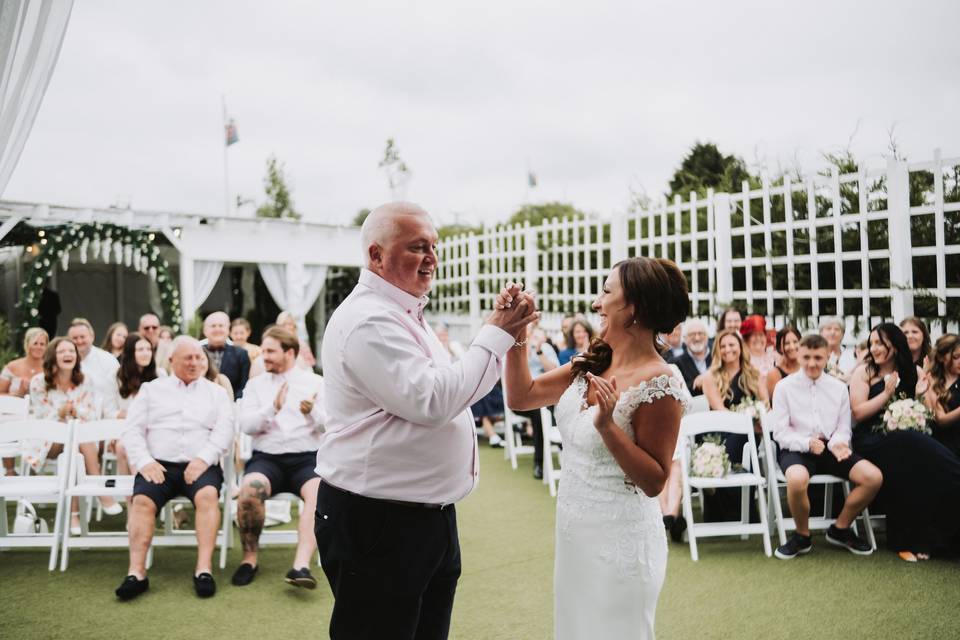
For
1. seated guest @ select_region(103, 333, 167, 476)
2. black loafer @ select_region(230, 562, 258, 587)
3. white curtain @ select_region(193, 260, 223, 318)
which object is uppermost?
white curtain @ select_region(193, 260, 223, 318)

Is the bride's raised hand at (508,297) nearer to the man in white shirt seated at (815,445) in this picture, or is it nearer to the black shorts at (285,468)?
the black shorts at (285,468)

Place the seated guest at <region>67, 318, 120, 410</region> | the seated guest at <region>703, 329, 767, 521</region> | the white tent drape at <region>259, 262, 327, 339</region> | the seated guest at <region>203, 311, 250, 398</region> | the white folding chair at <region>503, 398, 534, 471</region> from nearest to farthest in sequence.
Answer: the seated guest at <region>703, 329, 767, 521</region> < the seated guest at <region>67, 318, 120, 410</region> < the seated guest at <region>203, 311, 250, 398</region> < the white folding chair at <region>503, 398, 534, 471</region> < the white tent drape at <region>259, 262, 327, 339</region>

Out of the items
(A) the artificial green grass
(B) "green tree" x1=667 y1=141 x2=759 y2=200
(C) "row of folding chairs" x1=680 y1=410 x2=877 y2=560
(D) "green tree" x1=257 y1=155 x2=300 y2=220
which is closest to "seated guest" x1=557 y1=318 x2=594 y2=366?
(C) "row of folding chairs" x1=680 y1=410 x2=877 y2=560

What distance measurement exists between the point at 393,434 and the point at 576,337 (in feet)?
18.5

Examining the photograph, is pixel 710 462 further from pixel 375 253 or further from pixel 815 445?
pixel 375 253

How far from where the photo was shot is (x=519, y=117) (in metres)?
23.0

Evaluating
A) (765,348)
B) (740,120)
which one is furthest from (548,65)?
(765,348)

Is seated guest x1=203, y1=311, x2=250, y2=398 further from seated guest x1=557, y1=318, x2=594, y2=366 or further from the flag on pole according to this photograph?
the flag on pole

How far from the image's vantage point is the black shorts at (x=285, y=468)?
4.74 meters

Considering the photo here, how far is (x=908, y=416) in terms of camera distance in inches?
196

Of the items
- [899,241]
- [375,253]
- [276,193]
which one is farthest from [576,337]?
[276,193]

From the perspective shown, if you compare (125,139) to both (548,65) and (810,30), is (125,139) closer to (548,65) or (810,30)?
(548,65)

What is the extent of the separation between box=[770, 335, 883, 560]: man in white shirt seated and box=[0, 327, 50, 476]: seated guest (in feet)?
20.3

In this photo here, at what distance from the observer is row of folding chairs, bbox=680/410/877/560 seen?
197 inches
